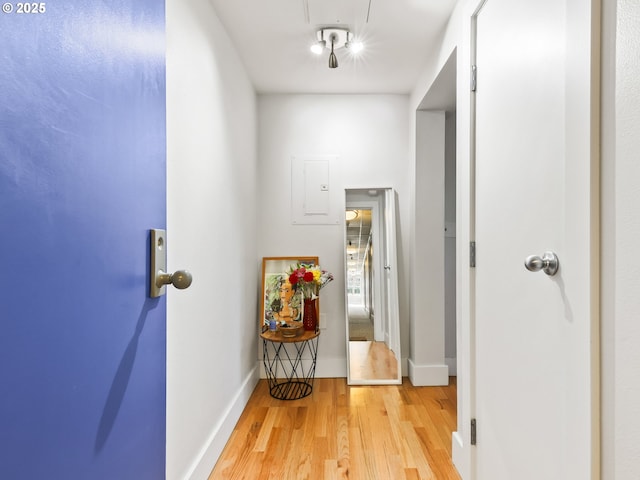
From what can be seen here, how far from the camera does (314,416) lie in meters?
2.29

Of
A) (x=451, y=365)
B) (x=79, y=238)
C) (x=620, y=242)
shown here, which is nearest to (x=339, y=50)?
(x=620, y=242)

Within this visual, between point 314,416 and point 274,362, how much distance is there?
730mm

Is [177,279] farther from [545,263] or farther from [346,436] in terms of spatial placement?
[346,436]

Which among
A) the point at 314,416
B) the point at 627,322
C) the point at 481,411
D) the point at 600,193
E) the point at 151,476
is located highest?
the point at 600,193

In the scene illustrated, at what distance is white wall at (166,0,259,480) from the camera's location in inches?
55.1

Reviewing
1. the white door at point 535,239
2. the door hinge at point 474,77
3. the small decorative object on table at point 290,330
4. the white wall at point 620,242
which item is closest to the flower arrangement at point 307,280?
the small decorative object on table at point 290,330

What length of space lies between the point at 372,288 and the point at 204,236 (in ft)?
5.36

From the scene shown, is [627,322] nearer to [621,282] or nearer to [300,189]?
[621,282]

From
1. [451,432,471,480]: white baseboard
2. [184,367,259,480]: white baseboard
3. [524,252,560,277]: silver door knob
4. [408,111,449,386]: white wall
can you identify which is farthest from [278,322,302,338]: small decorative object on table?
[524,252,560,277]: silver door knob

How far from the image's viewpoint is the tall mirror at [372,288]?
2910 mm

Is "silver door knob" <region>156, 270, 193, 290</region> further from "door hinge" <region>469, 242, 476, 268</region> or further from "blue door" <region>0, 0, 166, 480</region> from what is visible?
"door hinge" <region>469, 242, 476, 268</region>

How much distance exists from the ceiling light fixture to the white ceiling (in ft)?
0.12

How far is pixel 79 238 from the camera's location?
1.87 ft

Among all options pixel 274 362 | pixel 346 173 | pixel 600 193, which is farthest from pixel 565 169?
pixel 274 362
